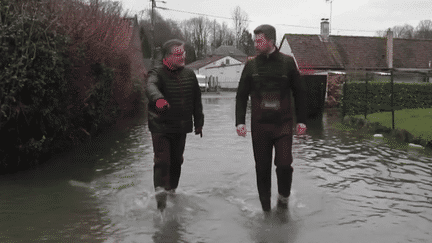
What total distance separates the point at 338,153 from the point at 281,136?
13.5 ft

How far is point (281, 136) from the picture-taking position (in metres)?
4.39

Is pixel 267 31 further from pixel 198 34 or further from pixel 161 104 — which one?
pixel 198 34

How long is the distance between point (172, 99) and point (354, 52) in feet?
126

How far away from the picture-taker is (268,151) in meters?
4.51

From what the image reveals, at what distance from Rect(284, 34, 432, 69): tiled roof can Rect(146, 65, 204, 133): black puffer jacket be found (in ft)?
107

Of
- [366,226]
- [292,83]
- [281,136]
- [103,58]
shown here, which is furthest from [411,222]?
[103,58]

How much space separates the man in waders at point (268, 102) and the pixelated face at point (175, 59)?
71cm

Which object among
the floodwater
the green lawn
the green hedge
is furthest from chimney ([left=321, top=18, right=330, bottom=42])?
the floodwater

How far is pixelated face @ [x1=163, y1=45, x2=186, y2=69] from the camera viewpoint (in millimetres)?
4539

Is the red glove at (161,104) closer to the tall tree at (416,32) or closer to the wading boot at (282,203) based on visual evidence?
the wading boot at (282,203)

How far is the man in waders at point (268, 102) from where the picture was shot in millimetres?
4352

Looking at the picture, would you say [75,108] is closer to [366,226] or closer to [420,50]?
[366,226]

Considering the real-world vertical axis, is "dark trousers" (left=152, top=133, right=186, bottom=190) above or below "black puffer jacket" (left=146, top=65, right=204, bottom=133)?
below

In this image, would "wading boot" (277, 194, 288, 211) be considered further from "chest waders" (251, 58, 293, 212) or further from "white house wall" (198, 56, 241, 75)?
"white house wall" (198, 56, 241, 75)
